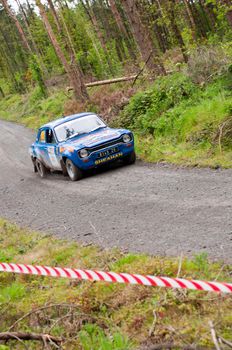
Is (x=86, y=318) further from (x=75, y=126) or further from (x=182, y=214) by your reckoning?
(x=75, y=126)

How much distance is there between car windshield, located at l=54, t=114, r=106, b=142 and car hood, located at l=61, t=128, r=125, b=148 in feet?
1.02

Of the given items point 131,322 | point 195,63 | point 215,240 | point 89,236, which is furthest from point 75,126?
point 131,322

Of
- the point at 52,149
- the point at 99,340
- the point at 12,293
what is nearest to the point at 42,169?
the point at 52,149

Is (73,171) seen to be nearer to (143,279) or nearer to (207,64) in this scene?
(207,64)

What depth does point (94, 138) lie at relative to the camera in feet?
39.0

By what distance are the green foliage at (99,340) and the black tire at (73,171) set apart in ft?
24.0

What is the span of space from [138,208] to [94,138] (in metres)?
4.17

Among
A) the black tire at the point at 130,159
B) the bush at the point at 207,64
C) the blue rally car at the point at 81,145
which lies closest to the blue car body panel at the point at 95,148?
the blue rally car at the point at 81,145

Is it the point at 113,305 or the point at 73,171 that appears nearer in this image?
the point at 113,305

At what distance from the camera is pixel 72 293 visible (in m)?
5.56

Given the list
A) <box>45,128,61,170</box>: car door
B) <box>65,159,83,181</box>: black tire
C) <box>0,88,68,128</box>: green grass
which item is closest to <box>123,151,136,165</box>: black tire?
<box>65,159,83,181</box>: black tire

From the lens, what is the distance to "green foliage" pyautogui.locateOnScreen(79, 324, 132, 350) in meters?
4.08

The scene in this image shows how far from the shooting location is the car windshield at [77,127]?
41.8 feet

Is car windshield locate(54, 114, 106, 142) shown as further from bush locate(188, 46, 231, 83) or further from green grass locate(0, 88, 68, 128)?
green grass locate(0, 88, 68, 128)
